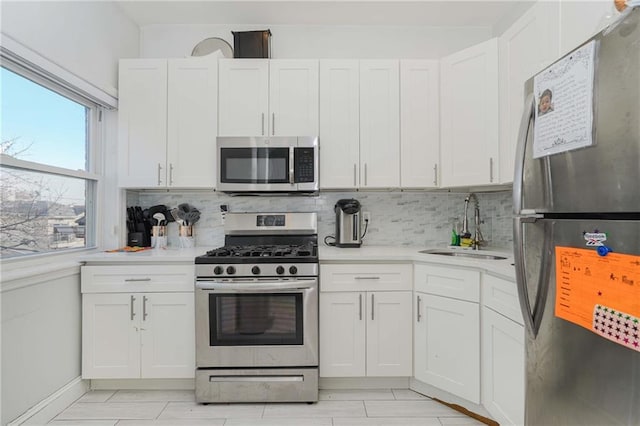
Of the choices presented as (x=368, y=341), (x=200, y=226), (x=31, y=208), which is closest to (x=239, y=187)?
(x=200, y=226)

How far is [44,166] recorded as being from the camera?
204cm

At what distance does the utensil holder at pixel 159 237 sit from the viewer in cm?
273

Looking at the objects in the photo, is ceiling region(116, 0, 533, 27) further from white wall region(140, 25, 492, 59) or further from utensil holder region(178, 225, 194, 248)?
utensil holder region(178, 225, 194, 248)

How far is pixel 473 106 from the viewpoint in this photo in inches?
91.4

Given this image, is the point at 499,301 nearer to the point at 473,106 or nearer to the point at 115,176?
the point at 473,106

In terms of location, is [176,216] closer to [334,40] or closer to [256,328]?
[256,328]

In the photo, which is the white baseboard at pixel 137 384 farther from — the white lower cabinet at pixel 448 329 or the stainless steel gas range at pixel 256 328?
the white lower cabinet at pixel 448 329

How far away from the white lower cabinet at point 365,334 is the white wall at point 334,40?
2016mm

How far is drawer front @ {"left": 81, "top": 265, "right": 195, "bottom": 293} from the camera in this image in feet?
7.25

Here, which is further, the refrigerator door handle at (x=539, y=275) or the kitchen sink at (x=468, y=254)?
the kitchen sink at (x=468, y=254)

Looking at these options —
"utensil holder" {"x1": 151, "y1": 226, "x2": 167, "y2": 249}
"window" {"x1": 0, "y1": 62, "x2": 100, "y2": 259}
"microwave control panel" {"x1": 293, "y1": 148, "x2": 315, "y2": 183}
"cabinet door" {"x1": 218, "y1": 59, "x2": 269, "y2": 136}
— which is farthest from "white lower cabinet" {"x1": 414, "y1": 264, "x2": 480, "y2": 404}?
"window" {"x1": 0, "y1": 62, "x2": 100, "y2": 259}

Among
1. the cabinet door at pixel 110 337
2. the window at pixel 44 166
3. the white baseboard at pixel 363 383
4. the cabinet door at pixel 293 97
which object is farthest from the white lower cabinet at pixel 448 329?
the window at pixel 44 166

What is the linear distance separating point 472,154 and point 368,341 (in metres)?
1.45

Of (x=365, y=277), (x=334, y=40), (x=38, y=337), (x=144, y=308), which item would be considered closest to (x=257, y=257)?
(x=365, y=277)
